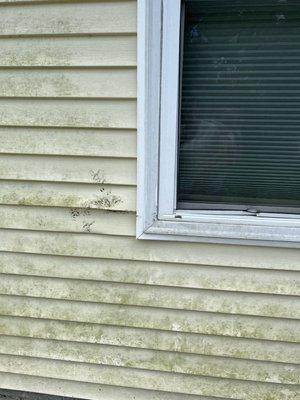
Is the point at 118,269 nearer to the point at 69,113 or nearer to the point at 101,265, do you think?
the point at 101,265

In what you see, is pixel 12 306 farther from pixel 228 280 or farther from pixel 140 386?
pixel 228 280

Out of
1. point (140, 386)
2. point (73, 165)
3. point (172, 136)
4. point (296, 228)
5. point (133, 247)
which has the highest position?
point (172, 136)

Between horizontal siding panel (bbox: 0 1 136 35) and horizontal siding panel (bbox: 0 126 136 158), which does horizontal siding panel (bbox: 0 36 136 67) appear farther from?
horizontal siding panel (bbox: 0 126 136 158)

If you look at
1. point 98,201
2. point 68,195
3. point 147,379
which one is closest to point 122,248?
point 98,201

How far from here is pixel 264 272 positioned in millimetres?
1751

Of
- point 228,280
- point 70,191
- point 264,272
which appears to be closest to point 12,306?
point 70,191

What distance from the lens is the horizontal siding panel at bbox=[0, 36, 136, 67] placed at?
1612 mm

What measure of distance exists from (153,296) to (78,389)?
2.31ft

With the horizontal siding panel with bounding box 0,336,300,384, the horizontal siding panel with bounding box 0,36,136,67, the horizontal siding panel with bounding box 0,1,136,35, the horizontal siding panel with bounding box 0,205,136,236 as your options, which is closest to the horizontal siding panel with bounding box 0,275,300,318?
the horizontal siding panel with bounding box 0,205,136,236

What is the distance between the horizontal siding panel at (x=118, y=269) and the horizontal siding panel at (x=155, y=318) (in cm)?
15

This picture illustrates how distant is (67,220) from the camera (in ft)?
6.00

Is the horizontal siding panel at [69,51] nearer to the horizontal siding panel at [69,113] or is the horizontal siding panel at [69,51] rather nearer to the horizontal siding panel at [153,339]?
the horizontal siding panel at [69,113]

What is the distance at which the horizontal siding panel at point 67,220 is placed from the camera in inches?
70.2

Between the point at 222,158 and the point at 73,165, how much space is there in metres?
0.67
